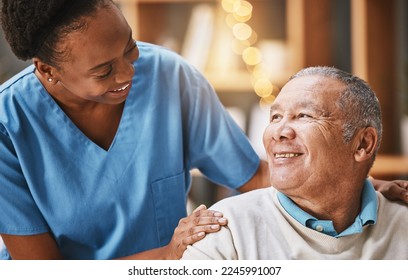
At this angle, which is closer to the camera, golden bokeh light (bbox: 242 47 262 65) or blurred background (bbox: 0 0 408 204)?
blurred background (bbox: 0 0 408 204)

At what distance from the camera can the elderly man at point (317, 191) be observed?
1.13 meters

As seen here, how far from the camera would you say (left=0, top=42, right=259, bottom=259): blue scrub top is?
1223mm

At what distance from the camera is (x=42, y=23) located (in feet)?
3.51

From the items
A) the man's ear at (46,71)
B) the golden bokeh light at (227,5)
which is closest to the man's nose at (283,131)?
the man's ear at (46,71)

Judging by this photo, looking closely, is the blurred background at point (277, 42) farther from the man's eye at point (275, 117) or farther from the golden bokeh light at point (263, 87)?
the man's eye at point (275, 117)

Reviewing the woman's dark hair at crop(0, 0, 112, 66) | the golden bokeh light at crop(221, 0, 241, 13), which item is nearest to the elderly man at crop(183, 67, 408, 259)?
the woman's dark hair at crop(0, 0, 112, 66)

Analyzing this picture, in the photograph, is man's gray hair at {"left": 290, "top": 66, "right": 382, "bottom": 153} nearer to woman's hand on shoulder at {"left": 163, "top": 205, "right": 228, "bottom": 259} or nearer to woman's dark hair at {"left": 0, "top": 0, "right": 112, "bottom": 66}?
woman's hand on shoulder at {"left": 163, "top": 205, "right": 228, "bottom": 259}

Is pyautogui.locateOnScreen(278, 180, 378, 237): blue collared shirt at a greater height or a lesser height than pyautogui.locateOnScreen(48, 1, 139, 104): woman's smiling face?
lesser

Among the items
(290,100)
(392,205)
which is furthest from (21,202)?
(392,205)

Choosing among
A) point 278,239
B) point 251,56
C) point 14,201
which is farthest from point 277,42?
point 14,201

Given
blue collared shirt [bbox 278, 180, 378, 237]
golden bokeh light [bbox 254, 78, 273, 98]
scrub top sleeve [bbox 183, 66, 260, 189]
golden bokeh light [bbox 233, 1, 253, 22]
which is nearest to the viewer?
blue collared shirt [bbox 278, 180, 378, 237]
